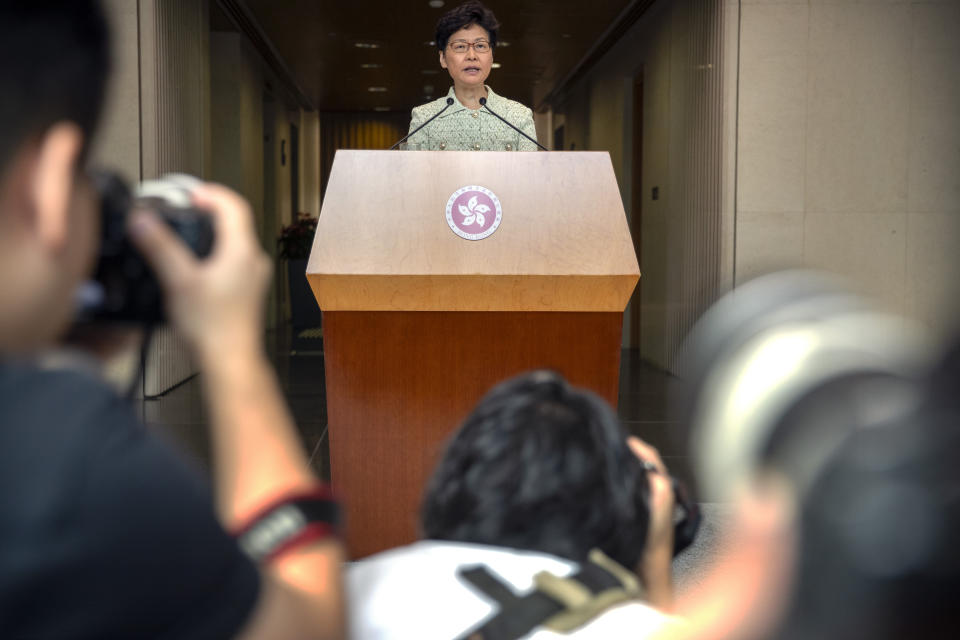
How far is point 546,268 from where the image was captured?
2.48 m

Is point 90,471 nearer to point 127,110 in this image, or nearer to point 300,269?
point 127,110

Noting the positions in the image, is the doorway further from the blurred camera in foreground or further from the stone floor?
the blurred camera in foreground

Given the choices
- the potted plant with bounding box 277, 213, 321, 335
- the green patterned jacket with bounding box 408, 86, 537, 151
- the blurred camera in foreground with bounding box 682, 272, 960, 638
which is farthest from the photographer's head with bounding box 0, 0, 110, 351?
the potted plant with bounding box 277, 213, 321, 335

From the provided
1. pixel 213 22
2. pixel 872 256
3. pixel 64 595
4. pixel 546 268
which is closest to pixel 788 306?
pixel 64 595

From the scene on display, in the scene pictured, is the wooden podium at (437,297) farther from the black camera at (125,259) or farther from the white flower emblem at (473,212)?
the black camera at (125,259)

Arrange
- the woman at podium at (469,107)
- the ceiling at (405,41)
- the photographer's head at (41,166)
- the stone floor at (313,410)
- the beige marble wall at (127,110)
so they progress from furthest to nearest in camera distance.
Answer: the ceiling at (405,41) < the beige marble wall at (127,110) < the stone floor at (313,410) < the woman at podium at (469,107) < the photographer's head at (41,166)

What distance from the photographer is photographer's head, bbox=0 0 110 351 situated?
0.46 meters

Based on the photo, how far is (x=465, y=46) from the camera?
3225 mm

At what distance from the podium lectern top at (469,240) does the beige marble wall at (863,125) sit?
139 inches

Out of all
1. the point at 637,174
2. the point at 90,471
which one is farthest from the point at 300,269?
the point at 90,471

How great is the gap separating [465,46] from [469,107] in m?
0.21

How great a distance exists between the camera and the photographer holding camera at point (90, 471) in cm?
42

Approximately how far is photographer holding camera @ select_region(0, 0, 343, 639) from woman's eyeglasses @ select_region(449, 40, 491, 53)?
9.15 feet

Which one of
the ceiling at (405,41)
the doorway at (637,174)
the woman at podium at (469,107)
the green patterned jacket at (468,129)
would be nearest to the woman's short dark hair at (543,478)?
the woman at podium at (469,107)
